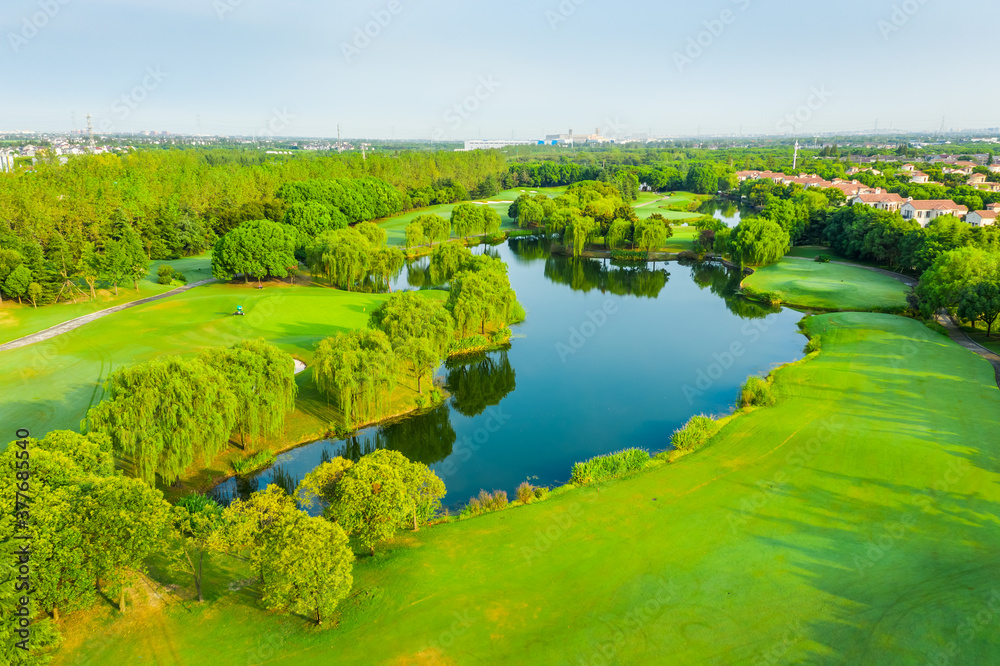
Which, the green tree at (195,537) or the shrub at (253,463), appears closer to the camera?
the green tree at (195,537)

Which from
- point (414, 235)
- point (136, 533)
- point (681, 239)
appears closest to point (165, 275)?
point (414, 235)

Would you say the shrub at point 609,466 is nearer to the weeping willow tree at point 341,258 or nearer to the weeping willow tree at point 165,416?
the weeping willow tree at point 165,416

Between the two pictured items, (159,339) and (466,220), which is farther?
(466,220)

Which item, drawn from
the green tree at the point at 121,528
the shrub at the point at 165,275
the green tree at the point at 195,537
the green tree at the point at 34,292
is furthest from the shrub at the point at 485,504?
the shrub at the point at 165,275

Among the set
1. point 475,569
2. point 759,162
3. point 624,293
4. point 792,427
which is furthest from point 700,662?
point 759,162

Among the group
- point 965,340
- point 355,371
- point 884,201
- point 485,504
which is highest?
point 884,201

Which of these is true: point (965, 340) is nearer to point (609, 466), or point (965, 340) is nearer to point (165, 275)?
point (609, 466)

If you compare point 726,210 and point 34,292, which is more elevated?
point 726,210
